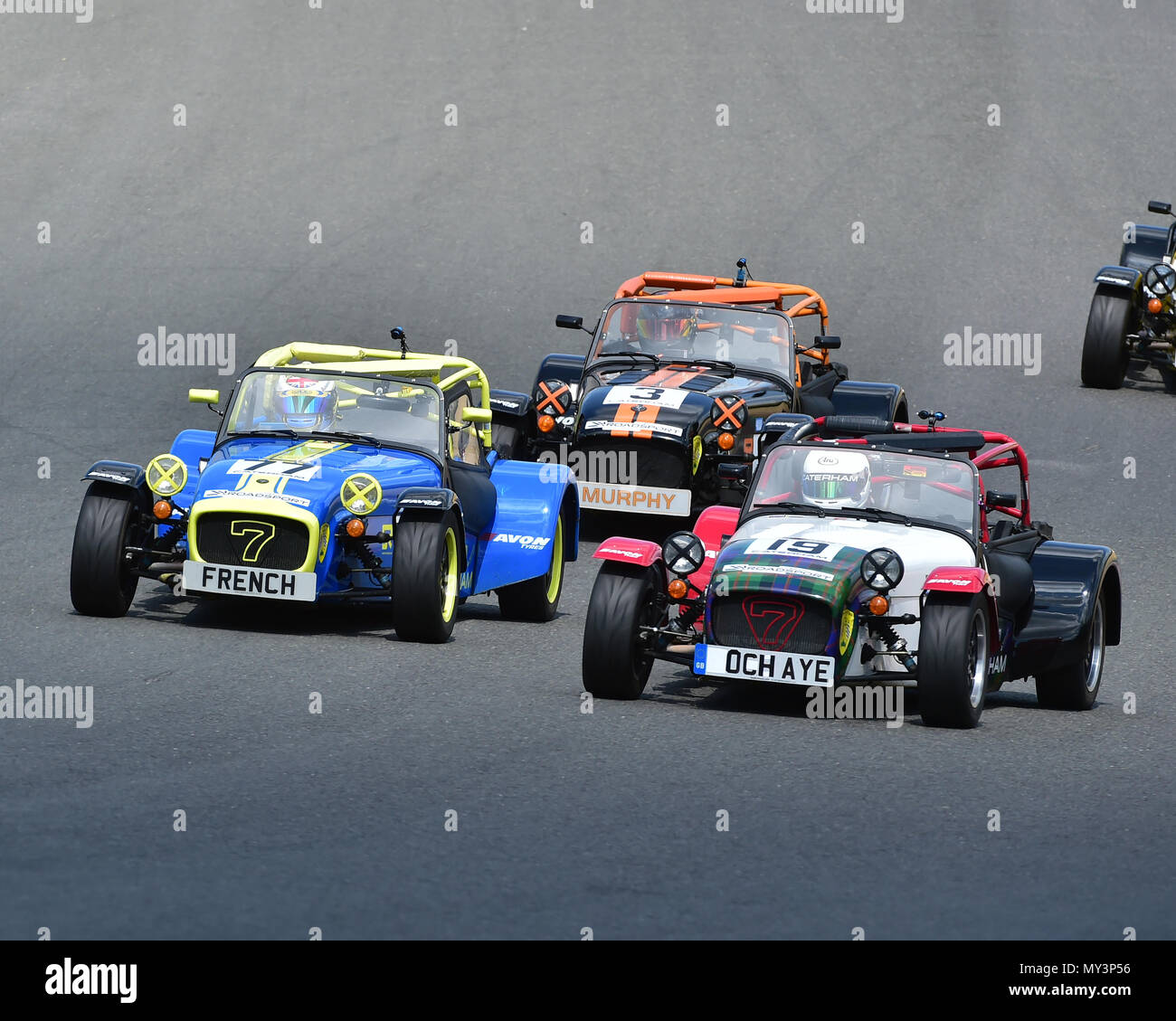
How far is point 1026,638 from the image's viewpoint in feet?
37.2

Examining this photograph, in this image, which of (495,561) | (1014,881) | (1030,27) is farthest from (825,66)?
(1014,881)

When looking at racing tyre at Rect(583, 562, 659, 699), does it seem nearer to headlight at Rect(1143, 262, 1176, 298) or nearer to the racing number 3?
the racing number 3

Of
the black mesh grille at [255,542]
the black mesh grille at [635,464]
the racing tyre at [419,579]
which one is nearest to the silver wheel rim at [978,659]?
the racing tyre at [419,579]

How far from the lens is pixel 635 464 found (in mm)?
15742

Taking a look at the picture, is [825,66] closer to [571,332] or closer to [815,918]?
[571,332]

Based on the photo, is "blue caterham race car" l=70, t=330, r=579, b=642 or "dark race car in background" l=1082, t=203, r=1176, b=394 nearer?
"blue caterham race car" l=70, t=330, r=579, b=642

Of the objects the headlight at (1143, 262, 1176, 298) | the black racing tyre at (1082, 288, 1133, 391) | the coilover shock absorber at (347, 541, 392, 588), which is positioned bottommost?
the coilover shock absorber at (347, 541, 392, 588)

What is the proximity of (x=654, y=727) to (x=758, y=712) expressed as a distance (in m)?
0.73

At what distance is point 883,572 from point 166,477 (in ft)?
15.2

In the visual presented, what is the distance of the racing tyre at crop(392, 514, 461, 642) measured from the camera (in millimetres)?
11812

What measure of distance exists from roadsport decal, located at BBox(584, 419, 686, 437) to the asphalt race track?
99cm

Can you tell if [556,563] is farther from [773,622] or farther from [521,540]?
[773,622]

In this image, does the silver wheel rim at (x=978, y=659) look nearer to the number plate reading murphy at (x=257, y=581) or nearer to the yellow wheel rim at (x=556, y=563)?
the yellow wheel rim at (x=556, y=563)

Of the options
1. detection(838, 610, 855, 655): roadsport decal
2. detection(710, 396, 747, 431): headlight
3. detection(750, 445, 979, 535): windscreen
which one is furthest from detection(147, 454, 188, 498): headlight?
detection(710, 396, 747, 431): headlight
